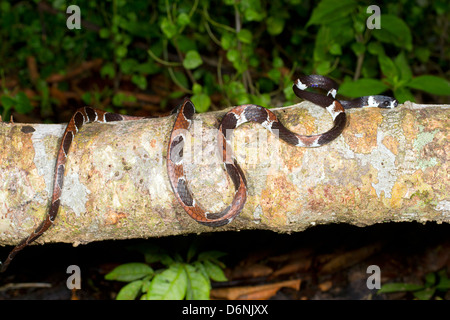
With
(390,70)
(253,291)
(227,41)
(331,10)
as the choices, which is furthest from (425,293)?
(227,41)

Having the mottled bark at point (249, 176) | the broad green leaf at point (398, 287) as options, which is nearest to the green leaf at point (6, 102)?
the mottled bark at point (249, 176)

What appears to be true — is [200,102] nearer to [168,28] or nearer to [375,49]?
[168,28]

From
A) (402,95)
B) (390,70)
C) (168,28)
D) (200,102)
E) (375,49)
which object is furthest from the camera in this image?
(375,49)

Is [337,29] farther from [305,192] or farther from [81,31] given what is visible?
[81,31]

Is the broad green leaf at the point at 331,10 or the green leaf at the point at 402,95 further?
the broad green leaf at the point at 331,10

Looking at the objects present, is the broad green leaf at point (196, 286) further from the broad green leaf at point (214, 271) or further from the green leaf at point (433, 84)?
the green leaf at point (433, 84)
